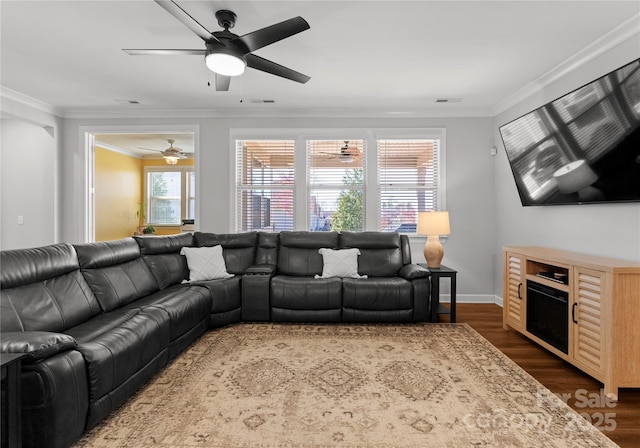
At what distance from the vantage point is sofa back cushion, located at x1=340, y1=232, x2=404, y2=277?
4.34 meters

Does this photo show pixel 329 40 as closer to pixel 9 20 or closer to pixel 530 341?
pixel 9 20

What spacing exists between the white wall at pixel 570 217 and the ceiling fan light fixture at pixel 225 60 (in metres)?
3.02

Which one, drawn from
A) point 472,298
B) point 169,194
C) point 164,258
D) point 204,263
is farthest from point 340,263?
point 169,194

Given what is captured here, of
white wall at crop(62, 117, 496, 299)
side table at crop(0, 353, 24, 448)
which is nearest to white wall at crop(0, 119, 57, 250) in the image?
white wall at crop(62, 117, 496, 299)

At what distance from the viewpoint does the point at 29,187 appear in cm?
504

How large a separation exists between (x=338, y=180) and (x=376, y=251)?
126 cm

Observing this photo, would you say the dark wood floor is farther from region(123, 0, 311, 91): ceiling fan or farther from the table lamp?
region(123, 0, 311, 91): ceiling fan

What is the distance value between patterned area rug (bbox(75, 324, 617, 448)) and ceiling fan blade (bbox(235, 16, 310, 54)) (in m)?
2.35

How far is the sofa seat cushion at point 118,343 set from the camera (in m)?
1.91

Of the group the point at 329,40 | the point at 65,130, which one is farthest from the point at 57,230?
the point at 329,40

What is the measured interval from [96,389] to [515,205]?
4600 mm

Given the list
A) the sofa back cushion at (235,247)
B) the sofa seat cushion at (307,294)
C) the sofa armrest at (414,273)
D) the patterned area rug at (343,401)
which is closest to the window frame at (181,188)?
the sofa back cushion at (235,247)

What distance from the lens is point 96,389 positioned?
1888mm

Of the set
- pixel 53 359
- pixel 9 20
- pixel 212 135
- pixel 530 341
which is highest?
pixel 9 20
